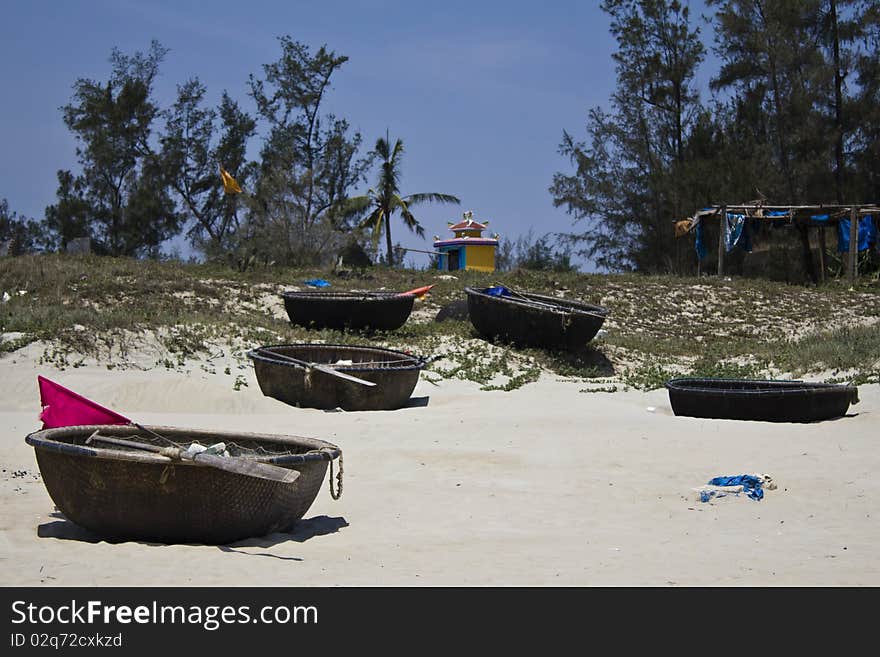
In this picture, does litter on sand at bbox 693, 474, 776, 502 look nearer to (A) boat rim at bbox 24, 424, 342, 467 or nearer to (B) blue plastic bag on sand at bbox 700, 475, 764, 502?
(B) blue plastic bag on sand at bbox 700, 475, 764, 502

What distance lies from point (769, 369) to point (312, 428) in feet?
25.9

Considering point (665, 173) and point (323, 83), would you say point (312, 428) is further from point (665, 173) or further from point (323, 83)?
point (323, 83)

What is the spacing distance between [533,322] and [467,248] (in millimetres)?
19548

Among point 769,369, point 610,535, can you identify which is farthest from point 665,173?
point 610,535

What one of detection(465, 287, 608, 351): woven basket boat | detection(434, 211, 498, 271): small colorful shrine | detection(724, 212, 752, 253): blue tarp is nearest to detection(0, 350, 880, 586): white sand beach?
detection(465, 287, 608, 351): woven basket boat

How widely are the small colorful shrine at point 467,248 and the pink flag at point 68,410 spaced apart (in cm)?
2802

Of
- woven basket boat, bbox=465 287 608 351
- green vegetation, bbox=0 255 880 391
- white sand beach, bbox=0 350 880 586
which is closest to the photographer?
white sand beach, bbox=0 350 880 586

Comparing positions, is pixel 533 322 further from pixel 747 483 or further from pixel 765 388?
pixel 747 483

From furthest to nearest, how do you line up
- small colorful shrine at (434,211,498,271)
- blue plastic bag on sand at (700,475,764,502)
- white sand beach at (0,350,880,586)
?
small colorful shrine at (434,211,498,271), blue plastic bag on sand at (700,475,764,502), white sand beach at (0,350,880,586)

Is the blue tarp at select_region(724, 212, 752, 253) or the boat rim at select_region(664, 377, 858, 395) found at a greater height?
the blue tarp at select_region(724, 212, 752, 253)

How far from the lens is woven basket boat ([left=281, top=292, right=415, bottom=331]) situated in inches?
631

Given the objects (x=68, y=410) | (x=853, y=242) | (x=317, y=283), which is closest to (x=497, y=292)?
(x=317, y=283)

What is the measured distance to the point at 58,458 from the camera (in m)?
5.68

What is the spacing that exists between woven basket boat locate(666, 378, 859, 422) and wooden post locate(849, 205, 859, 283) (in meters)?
15.6
